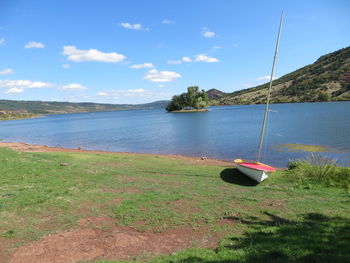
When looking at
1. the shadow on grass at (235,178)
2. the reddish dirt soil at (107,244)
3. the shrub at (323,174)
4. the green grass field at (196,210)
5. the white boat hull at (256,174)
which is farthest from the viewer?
the shadow on grass at (235,178)

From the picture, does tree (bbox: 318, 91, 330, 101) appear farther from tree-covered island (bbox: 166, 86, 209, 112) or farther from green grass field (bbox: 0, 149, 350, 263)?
green grass field (bbox: 0, 149, 350, 263)

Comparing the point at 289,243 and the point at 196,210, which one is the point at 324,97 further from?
the point at 289,243

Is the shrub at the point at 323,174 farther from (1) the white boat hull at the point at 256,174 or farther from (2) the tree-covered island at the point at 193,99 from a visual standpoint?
(2) the tree-covered island at the point at 193,99

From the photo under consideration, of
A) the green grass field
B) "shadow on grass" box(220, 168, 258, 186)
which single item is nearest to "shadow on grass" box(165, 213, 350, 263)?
the green grass field

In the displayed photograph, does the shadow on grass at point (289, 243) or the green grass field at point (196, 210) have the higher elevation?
the shadow on grass at point (289, 243)

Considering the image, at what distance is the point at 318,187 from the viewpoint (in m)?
11.6

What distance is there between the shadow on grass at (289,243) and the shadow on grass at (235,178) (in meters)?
6.26

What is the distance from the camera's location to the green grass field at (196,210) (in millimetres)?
5469

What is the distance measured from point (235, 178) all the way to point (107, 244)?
1030 centimetres

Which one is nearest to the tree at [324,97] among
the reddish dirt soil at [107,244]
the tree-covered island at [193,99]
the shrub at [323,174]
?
the tree-covered island at [193,99]

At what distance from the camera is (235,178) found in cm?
1472

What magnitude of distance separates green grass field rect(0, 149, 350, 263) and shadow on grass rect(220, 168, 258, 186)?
18cm

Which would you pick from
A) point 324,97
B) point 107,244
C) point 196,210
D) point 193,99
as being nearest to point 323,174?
point 196,210

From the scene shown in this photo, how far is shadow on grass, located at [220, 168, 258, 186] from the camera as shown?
13.5 m
